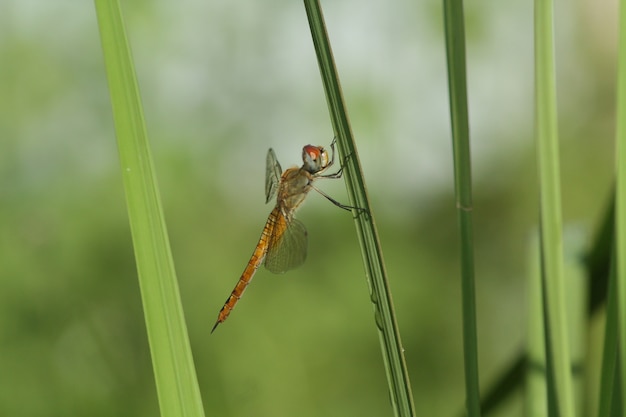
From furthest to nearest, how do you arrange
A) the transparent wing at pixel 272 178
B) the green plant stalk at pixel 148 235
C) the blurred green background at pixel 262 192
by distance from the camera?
1. the blurred green background at pixel 262 192
2. the transparent wing at pixel 272 178
3. the green plant stalk at pixel 148 235

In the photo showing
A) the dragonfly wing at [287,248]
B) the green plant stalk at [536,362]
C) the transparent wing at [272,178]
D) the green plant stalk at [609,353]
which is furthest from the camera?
the transparent wing at [272,178]

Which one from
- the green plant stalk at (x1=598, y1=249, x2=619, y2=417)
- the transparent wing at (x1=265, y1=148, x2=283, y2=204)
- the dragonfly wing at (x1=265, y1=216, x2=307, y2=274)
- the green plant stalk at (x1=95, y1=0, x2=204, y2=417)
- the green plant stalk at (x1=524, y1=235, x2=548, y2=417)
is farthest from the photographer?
the transparent wing at (x1=265, y1=148, x2=283, y2=204)

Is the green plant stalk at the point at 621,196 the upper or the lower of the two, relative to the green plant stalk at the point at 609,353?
upper

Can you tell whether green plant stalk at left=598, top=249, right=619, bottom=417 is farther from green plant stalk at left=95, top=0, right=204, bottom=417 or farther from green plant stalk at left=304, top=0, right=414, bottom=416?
green plant stalk at left=95, top=0, right=204, bottom=417

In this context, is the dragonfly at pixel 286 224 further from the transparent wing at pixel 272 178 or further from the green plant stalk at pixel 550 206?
the green plant stalk at pixel 550 206

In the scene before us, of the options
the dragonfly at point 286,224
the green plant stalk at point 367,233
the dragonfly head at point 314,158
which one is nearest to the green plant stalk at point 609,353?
the green plant stalk at point 367,233

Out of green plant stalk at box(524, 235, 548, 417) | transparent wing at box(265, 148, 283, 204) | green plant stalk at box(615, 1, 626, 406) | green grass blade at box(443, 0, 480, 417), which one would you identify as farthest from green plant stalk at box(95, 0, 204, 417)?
transparent wing at box(265, 148, 283, 204)

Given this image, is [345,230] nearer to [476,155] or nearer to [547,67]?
[476,155]
